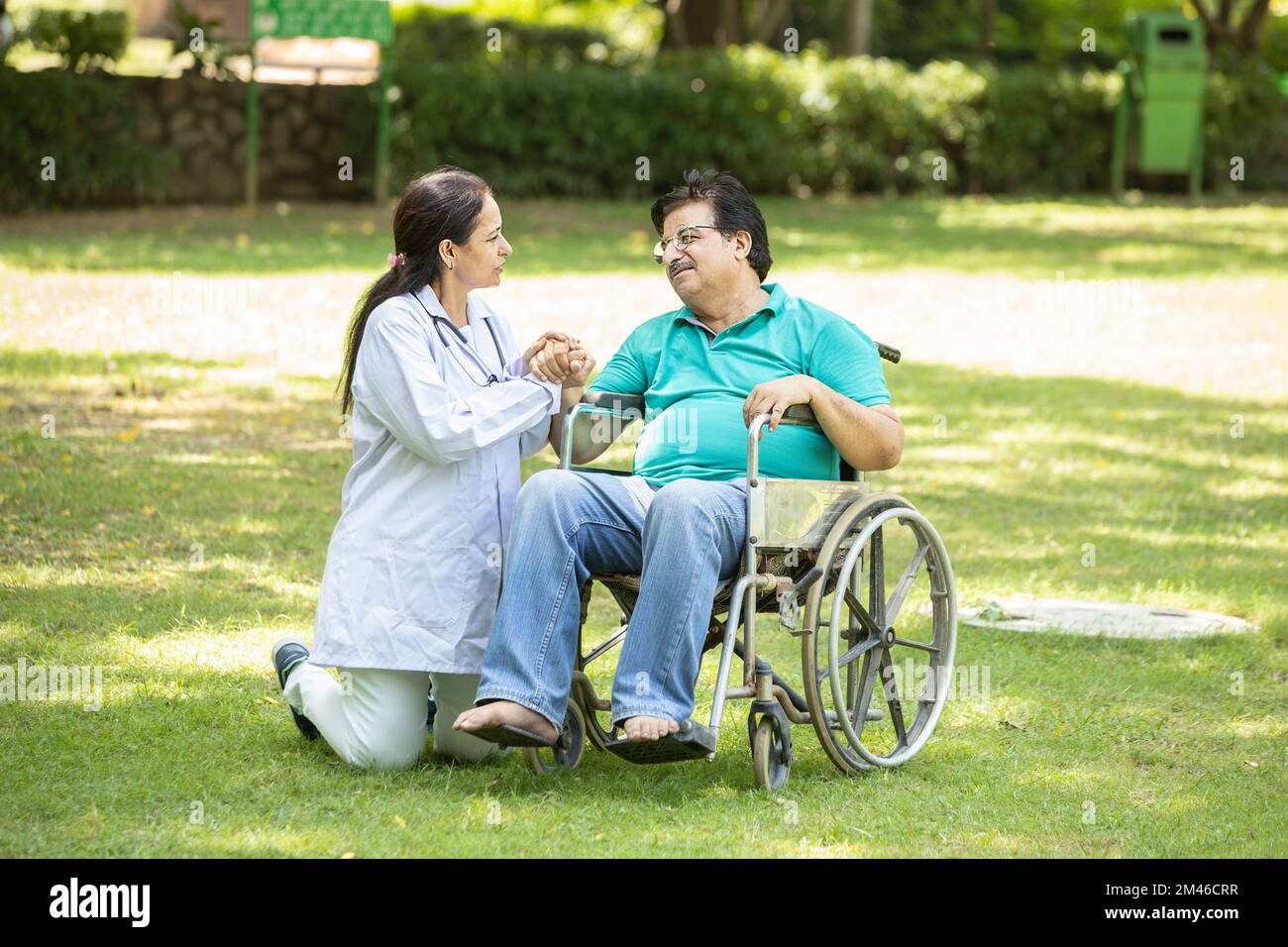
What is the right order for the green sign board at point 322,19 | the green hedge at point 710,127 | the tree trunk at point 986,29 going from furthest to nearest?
the tree trunk at point 986,29 < the green sign board at point 322,19 < the green hedge at point 710,127

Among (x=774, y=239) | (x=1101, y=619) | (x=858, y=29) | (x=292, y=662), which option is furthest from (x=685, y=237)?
(x=858, y=29)

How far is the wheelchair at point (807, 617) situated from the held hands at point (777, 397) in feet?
0.16

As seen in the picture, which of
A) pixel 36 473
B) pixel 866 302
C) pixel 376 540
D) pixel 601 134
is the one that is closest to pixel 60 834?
pixel 376 540

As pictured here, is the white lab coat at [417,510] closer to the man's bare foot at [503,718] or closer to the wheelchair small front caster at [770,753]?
the man's bare foot at [503,718]

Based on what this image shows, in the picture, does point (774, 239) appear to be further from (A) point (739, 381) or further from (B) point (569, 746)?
(B) point (569, 746)

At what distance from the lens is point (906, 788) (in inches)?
171

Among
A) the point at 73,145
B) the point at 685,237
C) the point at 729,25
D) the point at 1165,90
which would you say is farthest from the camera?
the point at 729,25

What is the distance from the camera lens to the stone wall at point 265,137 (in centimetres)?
1630

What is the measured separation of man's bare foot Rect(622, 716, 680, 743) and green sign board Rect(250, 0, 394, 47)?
1297 centimetres

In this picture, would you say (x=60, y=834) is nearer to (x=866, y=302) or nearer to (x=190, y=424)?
(x=190, y=424)

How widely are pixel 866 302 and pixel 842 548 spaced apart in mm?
8784

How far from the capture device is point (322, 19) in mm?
15914

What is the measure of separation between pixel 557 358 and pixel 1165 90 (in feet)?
55.8

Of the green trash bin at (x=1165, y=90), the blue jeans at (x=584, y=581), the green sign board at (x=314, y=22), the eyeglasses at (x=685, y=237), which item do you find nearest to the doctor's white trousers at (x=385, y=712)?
the blue jeans at (x=584, y=581)
